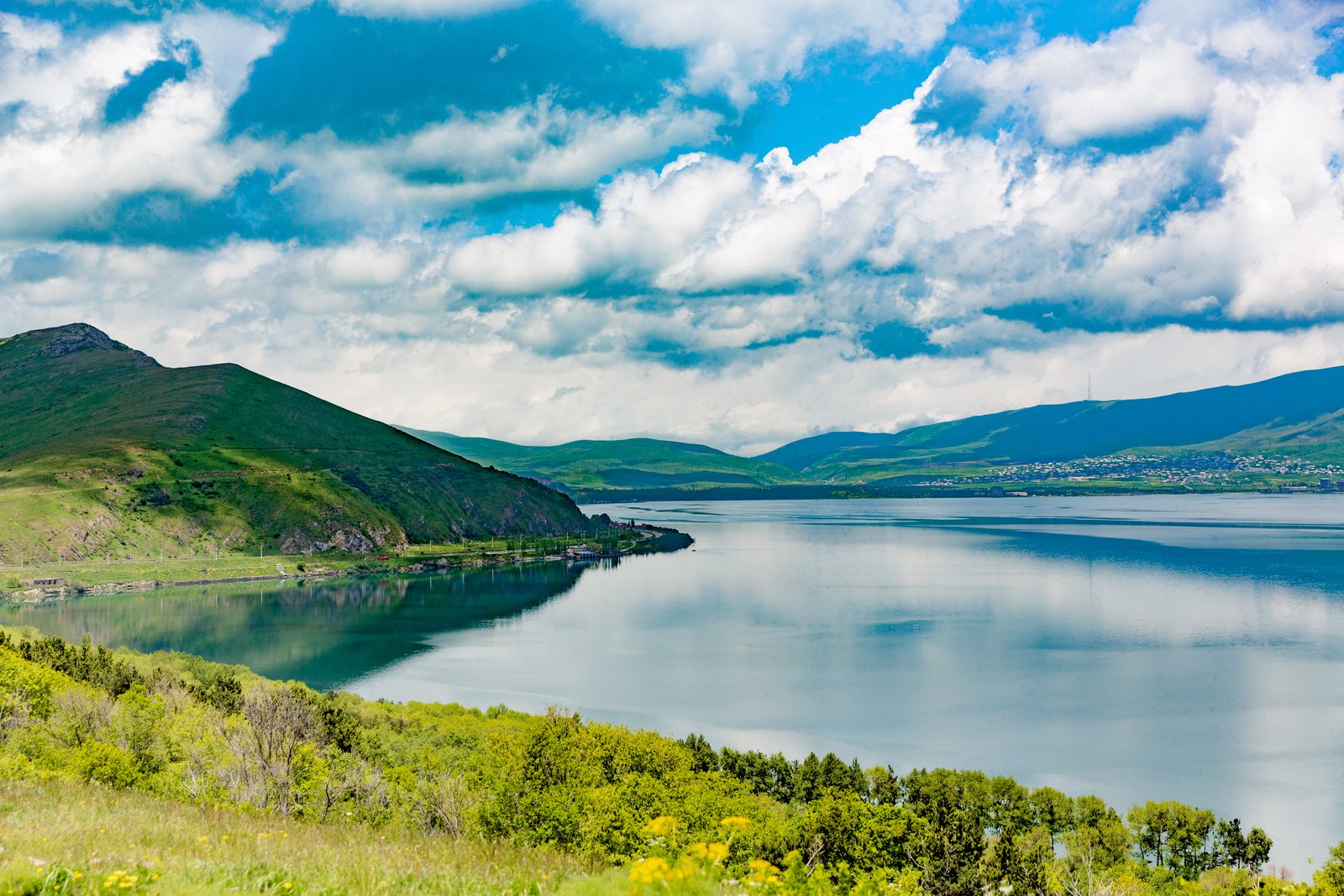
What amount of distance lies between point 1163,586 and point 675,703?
111m

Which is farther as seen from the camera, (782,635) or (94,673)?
(782,635)

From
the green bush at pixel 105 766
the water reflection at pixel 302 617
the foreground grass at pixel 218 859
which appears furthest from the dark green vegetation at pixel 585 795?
the water reflection at pixel 302 617

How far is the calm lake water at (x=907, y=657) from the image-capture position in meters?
68.8

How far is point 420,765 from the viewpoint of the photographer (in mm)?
53250

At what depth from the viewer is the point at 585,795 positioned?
42.8 meters

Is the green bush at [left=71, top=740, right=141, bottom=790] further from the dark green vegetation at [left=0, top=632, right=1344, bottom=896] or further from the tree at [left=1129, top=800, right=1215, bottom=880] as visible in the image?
the tree at [left=1129, top=800, right=1215, bottom=880]

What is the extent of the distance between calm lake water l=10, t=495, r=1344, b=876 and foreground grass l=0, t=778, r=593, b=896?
52393 millimetres

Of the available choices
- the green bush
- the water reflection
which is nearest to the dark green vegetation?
the green bush

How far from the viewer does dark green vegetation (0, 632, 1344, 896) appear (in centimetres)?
3419

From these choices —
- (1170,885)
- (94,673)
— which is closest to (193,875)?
(1170,885)

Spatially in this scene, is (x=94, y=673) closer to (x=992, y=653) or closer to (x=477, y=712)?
(x=477, y=712)

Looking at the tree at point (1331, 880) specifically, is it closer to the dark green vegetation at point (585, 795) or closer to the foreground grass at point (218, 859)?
the dark green vegetation at point (585, 795)

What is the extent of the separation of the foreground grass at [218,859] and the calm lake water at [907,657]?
52.4 meters

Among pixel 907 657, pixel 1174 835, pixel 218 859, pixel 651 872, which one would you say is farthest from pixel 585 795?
pixel 907 657
